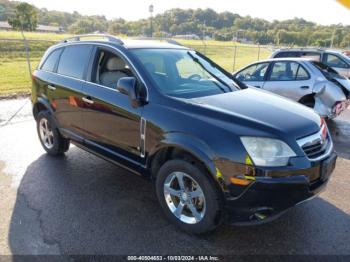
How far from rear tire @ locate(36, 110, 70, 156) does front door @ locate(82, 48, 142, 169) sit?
99 cm

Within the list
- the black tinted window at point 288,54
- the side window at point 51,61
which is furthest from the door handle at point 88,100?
the black tinted window at point 288,54

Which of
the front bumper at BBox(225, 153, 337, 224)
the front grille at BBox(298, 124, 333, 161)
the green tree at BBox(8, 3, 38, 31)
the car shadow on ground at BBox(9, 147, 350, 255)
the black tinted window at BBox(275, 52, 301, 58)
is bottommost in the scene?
the car shadow on ground at BBox(9, 147, 350, 255)

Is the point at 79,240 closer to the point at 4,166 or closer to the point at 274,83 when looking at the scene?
the point at 4,166

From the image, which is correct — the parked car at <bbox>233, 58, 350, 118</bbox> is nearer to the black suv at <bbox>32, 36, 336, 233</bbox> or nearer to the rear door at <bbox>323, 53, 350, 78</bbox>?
the black suv at <bbox>32, 36, 336, 233</bbox>

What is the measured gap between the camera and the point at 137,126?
3.47 meters

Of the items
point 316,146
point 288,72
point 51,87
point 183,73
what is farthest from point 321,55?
point 51,87

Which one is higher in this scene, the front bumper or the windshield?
the windshield

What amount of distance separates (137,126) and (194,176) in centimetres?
88

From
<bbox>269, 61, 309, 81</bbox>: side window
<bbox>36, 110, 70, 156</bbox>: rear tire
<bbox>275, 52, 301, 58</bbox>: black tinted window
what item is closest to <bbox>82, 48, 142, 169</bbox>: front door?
<bbox>36, 110, 70, 156</bbox>: rear tire

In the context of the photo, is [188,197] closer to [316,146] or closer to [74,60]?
[316,146]

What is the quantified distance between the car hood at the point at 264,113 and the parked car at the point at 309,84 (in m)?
3.42

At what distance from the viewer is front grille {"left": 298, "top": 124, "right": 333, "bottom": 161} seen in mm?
2883

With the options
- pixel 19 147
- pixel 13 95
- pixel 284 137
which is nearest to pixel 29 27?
pixel 13 95

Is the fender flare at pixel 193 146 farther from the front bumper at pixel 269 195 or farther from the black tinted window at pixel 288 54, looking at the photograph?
the black tinted window at pixel 288 54
